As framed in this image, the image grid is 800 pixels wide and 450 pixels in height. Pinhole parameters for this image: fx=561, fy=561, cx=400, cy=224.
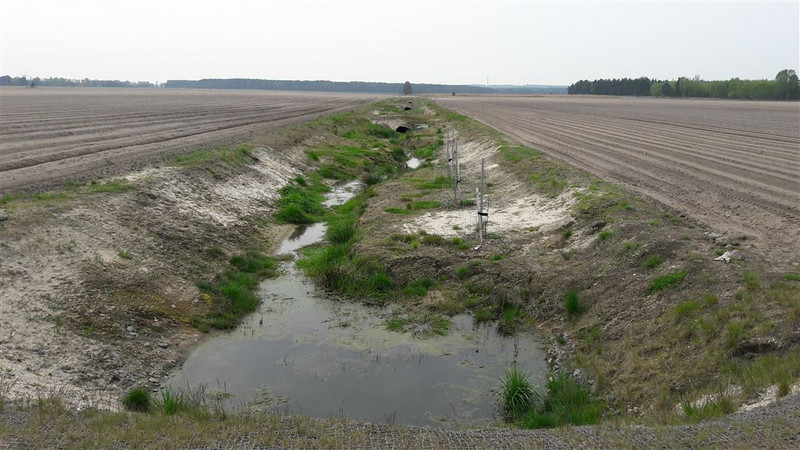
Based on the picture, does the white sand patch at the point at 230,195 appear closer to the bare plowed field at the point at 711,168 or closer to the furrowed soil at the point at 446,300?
the furrowed soil at the point at 446,300

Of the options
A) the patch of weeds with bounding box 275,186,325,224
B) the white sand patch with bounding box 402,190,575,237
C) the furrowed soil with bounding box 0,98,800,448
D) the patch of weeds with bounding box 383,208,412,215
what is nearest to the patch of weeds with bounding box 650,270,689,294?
the furrowed soil with bounding box 0,98,800,448

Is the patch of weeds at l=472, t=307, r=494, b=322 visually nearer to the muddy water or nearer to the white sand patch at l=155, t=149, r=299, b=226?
the muddy water

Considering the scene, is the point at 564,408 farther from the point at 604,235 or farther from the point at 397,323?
the point at 604,235

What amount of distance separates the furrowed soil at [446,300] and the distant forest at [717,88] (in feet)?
466

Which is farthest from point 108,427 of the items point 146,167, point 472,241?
point 146,167

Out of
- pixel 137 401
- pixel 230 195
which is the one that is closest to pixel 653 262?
pixel 137 401

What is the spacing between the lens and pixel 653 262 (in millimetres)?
12867

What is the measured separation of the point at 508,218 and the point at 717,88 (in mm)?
160947

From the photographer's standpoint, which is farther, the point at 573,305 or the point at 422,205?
the point at 422,205

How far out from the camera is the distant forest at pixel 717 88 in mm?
133750

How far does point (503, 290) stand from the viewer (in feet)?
47.1

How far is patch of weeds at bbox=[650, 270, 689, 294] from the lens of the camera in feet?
38.8

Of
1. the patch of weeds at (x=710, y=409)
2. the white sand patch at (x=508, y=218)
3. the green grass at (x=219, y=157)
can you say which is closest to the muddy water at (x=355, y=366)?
the patch of weeds at (x=710, y=409)

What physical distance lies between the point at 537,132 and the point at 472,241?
94.0ft
